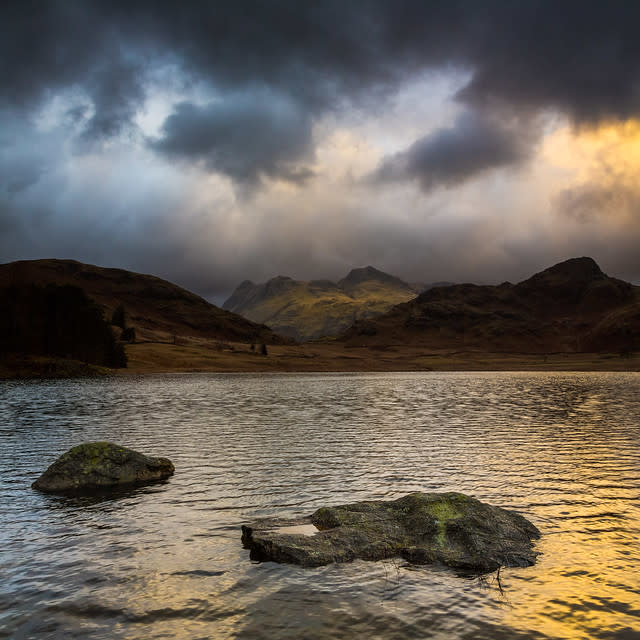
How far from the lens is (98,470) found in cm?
2088

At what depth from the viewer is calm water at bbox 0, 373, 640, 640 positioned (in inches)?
383

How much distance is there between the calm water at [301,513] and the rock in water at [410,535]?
49cm

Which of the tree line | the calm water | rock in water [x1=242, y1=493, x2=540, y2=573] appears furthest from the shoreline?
rock in water [x1=242, y1=493, x2=540, y2=573]

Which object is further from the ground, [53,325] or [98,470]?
[53,325]

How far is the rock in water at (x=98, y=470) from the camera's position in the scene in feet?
65.9

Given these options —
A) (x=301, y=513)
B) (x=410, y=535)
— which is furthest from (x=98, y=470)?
(x=410, y=535)

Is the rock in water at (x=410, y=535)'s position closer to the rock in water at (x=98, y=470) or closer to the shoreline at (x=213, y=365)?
the rock in water at (x=98, y=470)

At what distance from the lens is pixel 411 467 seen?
24125mm

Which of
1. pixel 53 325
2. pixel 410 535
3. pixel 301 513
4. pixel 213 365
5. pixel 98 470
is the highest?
pixel 53 325

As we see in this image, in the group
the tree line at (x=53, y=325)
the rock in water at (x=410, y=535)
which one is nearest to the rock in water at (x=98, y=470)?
the rock in water at (x=410, y=535)

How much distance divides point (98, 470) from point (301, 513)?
9.47 m

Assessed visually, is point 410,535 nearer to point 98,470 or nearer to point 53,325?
point 98,470

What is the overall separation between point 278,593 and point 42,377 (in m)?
114

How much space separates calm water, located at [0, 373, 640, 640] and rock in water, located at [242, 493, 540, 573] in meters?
0.49
